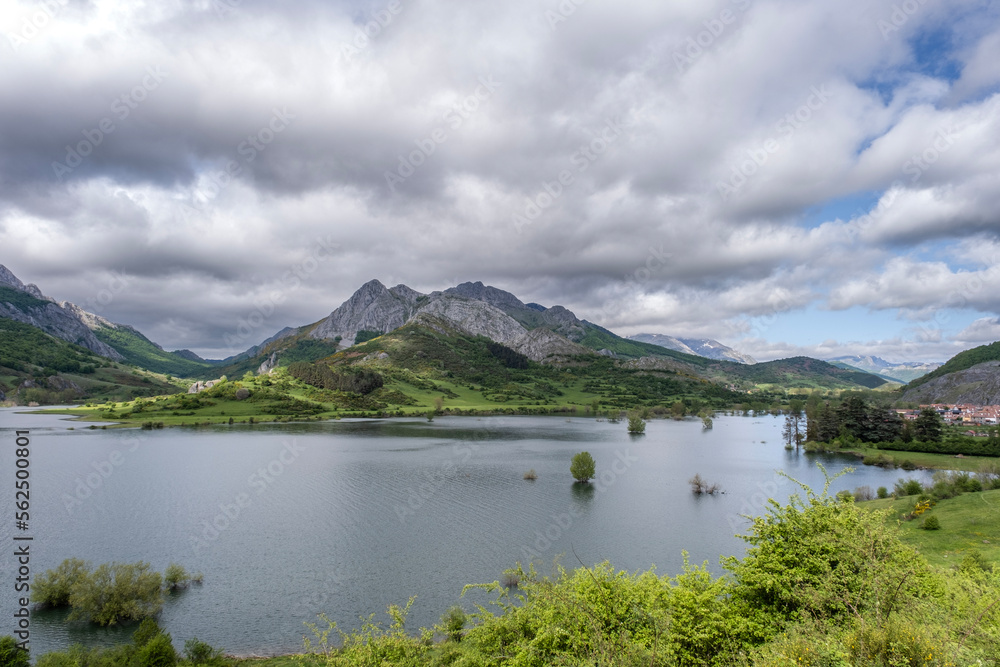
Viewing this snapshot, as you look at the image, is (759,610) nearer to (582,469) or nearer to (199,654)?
(199,654)

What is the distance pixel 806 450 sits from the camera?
374ft

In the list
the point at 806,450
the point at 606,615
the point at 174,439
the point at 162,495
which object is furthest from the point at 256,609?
the point at 806,450

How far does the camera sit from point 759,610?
55.1ft

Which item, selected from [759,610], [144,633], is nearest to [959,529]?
[759,610]

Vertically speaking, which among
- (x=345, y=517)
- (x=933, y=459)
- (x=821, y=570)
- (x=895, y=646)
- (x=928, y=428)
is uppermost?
(x=895, y=646)

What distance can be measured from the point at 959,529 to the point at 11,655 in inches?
2537

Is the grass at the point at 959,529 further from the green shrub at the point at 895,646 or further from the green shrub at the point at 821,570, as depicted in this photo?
the green shrub at the point at 895,646

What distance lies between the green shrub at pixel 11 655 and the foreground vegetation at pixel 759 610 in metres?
1.55

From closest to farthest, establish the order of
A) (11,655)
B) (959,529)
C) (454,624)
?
(11,655) → (454,624) → (959,529)

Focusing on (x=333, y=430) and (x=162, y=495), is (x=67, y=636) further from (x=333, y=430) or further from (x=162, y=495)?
(x=333, y=430)

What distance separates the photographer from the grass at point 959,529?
112 feet

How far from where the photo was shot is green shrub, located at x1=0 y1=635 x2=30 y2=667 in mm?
20750

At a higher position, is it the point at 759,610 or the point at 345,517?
the point at 759,610

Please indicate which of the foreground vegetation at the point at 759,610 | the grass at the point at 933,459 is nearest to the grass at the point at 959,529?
the foreground vegetation at the point at 759,610
